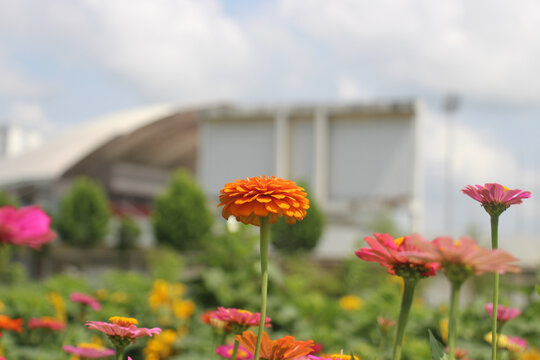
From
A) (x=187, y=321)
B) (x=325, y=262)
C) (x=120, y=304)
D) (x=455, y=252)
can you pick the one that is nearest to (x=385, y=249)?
(x=455, y=252)

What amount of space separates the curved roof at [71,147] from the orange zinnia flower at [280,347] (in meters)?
25.2

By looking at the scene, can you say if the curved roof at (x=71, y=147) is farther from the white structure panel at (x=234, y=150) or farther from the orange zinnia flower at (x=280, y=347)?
the orange zinnia flower at (x=280, y=347)

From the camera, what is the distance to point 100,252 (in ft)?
65.5

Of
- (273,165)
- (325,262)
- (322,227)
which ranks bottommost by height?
(325,262)

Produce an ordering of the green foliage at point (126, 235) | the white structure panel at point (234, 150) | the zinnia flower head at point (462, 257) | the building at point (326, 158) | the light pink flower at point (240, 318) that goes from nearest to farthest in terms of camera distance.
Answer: the zinnia flower head at point (462, 257) → the light pink flower at point (240, 318) → the green foliage at point (126, 235) → the building at point (326, 158) → the white structure panel at point (234, 150)

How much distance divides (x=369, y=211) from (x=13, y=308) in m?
19.0

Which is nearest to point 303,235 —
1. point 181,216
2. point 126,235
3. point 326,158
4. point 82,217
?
point 181,216

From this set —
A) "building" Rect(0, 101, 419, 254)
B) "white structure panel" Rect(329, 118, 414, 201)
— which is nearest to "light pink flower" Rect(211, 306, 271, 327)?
"building" Rect(0, 101, 419, 254)

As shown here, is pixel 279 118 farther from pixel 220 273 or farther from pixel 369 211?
pixel 220 273

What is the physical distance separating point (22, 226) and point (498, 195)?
2.79ft

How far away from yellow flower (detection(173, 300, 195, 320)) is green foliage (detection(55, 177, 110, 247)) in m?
16.1

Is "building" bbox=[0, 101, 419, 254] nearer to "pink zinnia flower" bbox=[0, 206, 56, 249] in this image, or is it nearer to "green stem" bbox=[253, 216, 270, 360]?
"pink zinnia flower" bbox=[0, 206, 56, 249]

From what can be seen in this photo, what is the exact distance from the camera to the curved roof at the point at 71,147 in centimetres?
2478

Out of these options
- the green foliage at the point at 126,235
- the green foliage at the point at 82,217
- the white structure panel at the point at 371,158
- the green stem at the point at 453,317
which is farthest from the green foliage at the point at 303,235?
the green stem at the point at 453,317
